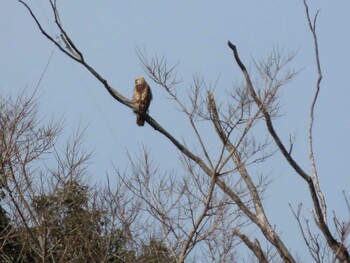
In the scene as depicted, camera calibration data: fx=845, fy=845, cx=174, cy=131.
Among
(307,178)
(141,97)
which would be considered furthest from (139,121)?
(307,178)

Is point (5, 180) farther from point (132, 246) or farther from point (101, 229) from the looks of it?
point (101, 229)

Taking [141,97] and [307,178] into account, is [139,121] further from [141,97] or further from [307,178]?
[307,178]

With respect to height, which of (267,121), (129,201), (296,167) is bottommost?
(296,167)

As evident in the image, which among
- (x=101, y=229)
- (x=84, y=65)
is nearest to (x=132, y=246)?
(x=101, y=229)

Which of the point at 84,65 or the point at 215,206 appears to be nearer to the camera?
the point at 84,65

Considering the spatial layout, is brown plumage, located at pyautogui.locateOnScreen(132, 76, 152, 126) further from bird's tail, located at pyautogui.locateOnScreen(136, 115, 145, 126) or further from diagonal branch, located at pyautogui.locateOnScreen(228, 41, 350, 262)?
diagonal branch, located at pyautogui.locateOnScreen(228, 41, 350, 262)

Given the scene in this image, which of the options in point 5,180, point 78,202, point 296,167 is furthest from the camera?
point 78,202

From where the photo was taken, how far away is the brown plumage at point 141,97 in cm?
1045

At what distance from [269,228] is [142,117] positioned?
3.04m

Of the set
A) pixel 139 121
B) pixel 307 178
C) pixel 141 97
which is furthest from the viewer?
pixel 141 97

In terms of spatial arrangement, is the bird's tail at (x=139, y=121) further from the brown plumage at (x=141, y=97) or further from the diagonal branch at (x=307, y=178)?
the diagonal branch at (x=307, y=178)

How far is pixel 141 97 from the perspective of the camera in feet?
36.6

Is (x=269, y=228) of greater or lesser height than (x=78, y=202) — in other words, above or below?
below

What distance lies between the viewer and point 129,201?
11.1m
